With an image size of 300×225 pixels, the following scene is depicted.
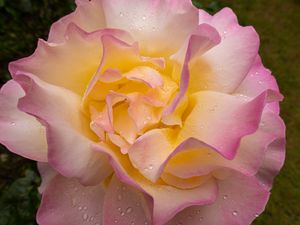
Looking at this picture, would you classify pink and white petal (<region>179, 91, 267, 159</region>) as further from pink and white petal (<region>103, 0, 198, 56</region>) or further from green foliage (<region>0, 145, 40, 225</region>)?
green foliage (<region>0, 145, 40, 225</region>)

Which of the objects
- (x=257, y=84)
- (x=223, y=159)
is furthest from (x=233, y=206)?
(x=257, y=84)

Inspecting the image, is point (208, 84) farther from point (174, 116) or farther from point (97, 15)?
point (97, 15)

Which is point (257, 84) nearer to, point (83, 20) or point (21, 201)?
point (83, 20)

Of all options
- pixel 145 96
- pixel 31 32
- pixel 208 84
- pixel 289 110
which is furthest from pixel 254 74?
pixel 289 110

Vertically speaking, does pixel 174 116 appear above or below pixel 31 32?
above

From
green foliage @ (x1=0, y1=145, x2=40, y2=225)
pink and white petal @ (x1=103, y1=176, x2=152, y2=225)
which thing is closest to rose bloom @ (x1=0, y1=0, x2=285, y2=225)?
pink and white petal @ (x1=103, y1=176, x2=152, y2=225)

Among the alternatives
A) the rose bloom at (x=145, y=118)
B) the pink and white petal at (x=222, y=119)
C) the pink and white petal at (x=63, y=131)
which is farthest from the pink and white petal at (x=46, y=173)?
the pink and white petal at (x=222, y=119)

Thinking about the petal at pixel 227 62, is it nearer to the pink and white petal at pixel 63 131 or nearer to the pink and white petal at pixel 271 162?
the pink and white petal at pixel 271 162
